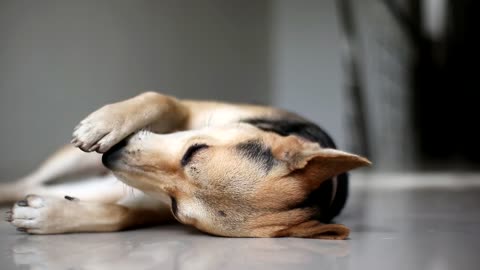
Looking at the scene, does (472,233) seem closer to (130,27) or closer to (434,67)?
(130,27)

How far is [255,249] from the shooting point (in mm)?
2094

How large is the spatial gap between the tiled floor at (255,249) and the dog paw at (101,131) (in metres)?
0.32

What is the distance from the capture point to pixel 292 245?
2189mm

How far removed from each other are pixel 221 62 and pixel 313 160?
4.72 metres

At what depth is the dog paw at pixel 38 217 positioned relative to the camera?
7.76ft

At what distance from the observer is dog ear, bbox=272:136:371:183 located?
2.17m

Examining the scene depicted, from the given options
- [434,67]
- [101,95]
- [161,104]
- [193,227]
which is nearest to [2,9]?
[101,95]

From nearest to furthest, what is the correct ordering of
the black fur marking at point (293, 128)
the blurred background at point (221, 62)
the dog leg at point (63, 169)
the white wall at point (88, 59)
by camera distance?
the black fur marking at point (293, 128) < the dog leg at point (63, 169) < the white wall at point (88, 59) < the blurred background at point (221, 62)

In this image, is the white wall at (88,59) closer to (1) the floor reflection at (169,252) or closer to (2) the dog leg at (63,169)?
(2) the dog leg at (63,169)

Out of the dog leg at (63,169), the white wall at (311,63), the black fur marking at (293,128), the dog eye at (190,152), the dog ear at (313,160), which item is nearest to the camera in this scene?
the dog ear at (313,160)

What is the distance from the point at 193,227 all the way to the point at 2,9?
8.03 feet

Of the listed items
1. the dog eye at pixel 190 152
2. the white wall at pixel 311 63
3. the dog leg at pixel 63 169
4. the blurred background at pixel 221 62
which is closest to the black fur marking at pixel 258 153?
the dog eye at pixel 190 152

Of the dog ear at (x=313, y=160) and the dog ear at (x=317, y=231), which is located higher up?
the dog ear at (x=313, y=160)

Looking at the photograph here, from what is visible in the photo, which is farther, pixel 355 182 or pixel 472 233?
pixel 355 182
